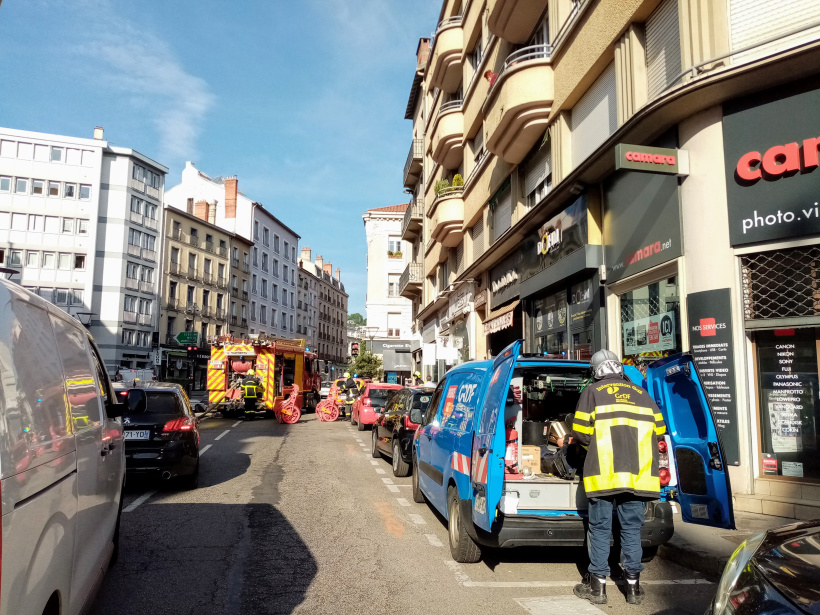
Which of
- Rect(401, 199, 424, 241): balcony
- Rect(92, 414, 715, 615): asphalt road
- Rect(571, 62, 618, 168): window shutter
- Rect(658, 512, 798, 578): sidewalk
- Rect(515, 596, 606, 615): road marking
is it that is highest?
Rect(401, 199, 424, 241): balcony

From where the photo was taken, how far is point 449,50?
77.0ft

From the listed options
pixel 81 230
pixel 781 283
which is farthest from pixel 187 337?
pixel 781 283

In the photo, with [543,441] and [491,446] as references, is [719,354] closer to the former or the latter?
[543,441]

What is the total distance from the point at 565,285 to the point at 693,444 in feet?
29.1

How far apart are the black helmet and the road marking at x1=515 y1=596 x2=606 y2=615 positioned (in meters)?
1.70

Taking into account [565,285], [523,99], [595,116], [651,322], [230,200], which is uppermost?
[230,200]

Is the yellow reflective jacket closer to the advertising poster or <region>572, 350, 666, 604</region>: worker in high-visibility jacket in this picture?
<region>572, 350, 666, 604</region>: worker in high-visibility jacket

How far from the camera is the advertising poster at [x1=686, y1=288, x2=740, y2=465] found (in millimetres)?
8281

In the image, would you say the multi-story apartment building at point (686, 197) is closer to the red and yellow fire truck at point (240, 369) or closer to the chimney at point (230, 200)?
the red and yellow fire truck at point (240, 369)

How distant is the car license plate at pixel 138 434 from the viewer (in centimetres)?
888

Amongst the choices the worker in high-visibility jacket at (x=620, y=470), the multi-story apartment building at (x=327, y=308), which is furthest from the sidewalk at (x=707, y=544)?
the multi-story apartment building at (x=327, y=308)

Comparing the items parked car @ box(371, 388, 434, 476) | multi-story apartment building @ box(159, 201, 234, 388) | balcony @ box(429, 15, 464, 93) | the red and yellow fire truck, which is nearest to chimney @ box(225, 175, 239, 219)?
multi-story apartment building @ box(159, 201, 234, 388)

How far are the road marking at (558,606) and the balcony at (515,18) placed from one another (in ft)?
45.4

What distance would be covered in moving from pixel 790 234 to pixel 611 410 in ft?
14.5
